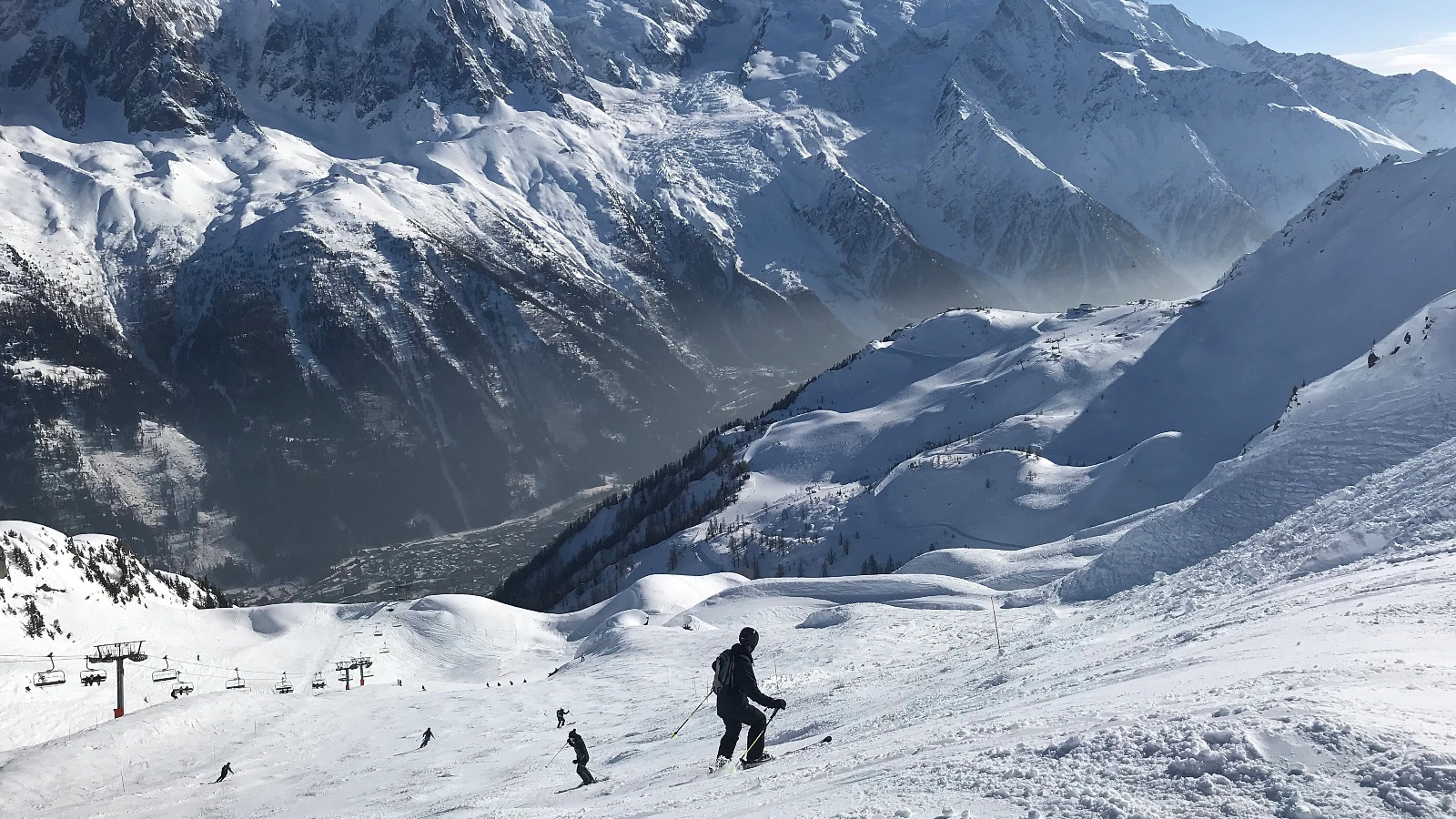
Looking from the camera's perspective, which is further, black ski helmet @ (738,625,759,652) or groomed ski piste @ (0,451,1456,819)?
black ski helmet @ (738,625,759,652)

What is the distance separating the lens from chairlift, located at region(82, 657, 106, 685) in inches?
2621

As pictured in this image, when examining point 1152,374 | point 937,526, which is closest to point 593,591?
point 937,526

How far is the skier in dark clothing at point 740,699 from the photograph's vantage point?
1727cm

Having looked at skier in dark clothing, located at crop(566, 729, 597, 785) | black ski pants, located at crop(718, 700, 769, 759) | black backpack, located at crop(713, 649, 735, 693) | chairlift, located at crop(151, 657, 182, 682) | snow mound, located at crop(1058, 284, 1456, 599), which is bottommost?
chairlift, located at crop(151, 657, 182, 682)

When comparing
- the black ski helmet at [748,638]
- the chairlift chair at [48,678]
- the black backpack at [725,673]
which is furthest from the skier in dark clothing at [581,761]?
the chairlift chair at [48,678]

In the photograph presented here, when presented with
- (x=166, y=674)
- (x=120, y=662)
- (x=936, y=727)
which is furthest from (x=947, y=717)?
(x=166, y=674)

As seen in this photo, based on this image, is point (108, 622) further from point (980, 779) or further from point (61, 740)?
point (980, 779)

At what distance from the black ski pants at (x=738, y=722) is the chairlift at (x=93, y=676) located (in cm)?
6241

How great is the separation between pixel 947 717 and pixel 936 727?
4.53ft

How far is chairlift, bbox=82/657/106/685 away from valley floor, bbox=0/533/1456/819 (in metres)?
5.65

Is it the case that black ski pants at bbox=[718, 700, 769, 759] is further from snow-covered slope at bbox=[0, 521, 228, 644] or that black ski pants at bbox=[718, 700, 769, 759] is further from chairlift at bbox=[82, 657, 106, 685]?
snow-covered slope at bbox=[0, 521, 228, 644]

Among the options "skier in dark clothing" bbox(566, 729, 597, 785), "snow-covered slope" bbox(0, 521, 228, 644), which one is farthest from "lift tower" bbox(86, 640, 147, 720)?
"skier in dark clothing" bbox(566, 729, 597, 785)

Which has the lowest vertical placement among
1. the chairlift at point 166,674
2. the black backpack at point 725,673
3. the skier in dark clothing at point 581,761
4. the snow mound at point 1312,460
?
the chairlift at point 166,674

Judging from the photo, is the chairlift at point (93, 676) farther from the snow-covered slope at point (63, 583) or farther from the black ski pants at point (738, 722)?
the black ski pants at point (738, 722)
